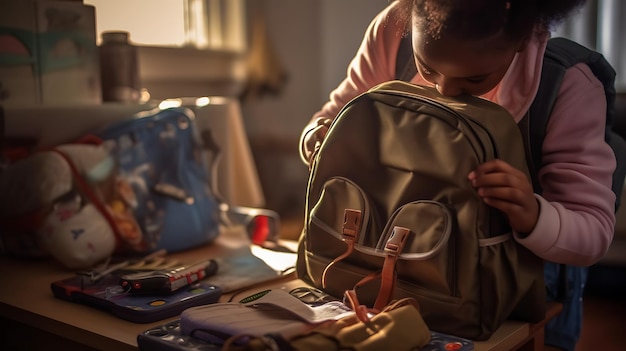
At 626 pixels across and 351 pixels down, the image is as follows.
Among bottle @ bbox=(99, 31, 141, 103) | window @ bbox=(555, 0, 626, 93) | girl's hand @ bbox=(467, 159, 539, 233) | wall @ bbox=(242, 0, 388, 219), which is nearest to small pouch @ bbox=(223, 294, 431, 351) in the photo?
girl's hand @ bbox=(467, 159, 539, 233)

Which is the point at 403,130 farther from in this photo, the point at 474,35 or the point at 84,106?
the point at 84,106

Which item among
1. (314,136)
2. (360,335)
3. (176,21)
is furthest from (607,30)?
(360,335)

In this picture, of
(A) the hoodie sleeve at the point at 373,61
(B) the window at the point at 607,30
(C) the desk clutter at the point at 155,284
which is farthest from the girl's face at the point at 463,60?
(B) the window at the point at 607,30

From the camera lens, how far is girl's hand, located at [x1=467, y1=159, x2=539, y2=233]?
60cm

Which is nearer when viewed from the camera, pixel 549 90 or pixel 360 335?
pixel 360 335

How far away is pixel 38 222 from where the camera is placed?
37.3 inches

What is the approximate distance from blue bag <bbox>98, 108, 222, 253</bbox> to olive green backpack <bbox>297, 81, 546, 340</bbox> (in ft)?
1.16

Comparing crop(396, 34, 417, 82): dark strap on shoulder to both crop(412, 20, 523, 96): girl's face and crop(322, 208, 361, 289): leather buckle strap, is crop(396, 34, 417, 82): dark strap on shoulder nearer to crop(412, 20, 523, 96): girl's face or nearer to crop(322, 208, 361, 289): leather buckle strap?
crop(412, 20, 523, 96): girl's face

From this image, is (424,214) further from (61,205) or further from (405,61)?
(61,205)

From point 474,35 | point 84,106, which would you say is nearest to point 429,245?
point 474,35

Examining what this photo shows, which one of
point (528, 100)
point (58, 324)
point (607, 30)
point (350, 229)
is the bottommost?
point (58, 324)

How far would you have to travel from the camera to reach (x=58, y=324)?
28.2 inches

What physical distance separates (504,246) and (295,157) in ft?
5.82

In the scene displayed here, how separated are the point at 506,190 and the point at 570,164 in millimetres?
111
